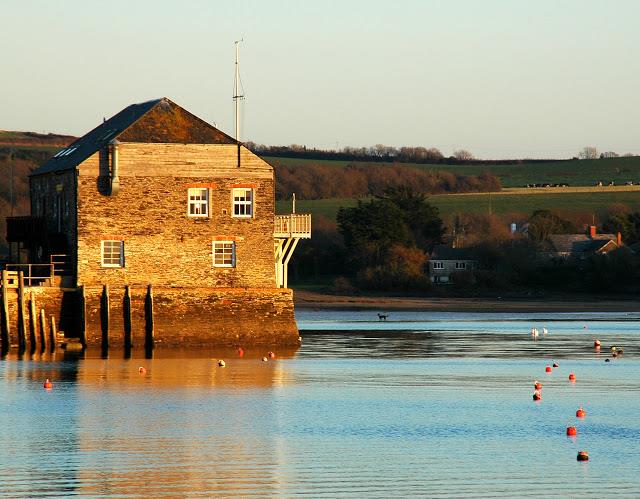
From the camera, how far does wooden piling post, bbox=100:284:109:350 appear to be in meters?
61.9

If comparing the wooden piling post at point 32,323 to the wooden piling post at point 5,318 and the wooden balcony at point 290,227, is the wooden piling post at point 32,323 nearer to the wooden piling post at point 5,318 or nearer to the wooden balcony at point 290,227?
the wooden piling post at point 5,318

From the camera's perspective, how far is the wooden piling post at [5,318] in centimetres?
6128

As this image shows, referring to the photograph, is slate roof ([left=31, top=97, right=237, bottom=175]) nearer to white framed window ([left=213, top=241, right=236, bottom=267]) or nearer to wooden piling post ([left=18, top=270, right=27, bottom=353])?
white framed window ([left=213, top=241, right=236, bottom=267])

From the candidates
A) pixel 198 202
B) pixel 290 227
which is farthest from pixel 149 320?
pixel 290 227

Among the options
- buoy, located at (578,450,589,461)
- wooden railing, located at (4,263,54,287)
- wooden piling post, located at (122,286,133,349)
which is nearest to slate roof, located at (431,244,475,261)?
wooden railing, located at (4,263,54,287)

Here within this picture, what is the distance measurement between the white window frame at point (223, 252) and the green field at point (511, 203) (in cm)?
10637

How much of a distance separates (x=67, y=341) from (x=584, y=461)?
32.5 m

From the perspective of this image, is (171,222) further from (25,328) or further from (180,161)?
(25,328)

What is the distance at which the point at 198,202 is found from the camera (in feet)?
211

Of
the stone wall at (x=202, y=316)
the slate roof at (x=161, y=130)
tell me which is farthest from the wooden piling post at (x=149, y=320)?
the slate roof at (x=161, y=130)

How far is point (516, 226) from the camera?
16650cm

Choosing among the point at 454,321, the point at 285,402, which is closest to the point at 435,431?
the point at 285,402

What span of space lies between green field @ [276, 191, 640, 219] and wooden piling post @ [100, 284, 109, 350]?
358ft

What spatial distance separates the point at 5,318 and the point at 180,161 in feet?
33.1
